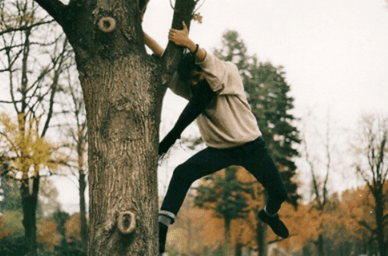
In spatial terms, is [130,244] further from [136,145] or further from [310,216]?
[310,216]

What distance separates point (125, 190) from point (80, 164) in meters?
14.9

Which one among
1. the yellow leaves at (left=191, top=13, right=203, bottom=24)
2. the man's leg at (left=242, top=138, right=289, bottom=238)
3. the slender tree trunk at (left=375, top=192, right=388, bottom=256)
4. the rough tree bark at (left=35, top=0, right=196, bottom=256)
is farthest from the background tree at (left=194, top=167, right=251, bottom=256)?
the rough tree bark at (left=35, top=0, right=196, bottom=256)

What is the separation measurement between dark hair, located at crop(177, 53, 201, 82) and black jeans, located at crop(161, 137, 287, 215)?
642mm

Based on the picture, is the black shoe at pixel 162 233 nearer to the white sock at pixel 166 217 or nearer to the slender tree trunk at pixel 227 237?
the white sock at pixel 166 217

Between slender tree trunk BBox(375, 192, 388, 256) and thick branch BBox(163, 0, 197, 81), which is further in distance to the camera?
slender tree trunk BBox(375, 192, 388, 256)

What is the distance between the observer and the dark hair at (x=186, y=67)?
304cm

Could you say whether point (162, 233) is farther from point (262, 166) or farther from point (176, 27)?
point (176, 27)

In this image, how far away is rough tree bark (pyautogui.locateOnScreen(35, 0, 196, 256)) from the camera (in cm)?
253

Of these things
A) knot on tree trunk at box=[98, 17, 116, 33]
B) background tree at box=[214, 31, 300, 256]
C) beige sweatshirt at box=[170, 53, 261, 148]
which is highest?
background tree at box=[214, 31, 300, 256]

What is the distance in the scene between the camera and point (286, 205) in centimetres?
2505

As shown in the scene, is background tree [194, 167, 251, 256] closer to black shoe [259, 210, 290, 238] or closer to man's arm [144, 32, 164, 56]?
black shoe [259, 210, 290, 238]

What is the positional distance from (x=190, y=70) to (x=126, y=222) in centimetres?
132

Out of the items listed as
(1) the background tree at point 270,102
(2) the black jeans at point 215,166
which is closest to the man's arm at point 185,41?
(2) the black jeans at point 215,166

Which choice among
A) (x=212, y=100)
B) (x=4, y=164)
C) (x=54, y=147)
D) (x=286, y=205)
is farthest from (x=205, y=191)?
(x=212, y=100)
